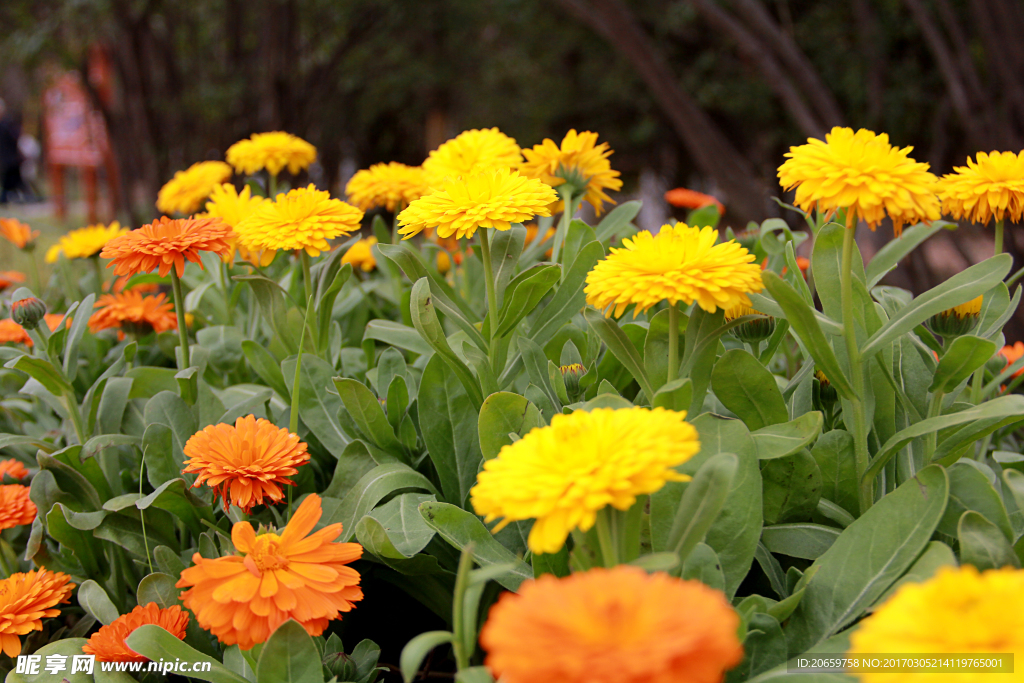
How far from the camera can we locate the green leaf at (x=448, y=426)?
0.98 m

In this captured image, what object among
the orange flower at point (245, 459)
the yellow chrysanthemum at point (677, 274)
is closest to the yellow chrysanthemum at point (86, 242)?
the orange flower at point (245, 459)

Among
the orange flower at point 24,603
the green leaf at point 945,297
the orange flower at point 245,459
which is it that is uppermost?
the green leaf at point 945,297

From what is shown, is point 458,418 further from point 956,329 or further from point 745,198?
point 745,198

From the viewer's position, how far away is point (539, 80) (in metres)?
7.47

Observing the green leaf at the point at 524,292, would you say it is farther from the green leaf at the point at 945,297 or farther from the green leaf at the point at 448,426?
the green leaf at the point at 945,297

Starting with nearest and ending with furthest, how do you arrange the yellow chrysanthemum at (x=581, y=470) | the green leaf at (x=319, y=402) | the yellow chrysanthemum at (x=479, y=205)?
the yellow chrysanthemum at (x=581, y=470) → the yellow chrysanthemum at (x=479, y=205) → the green leaf at (x=319, y=402)

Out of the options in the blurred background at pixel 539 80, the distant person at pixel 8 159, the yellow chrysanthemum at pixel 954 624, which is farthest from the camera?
the distant person at pixel 8 159

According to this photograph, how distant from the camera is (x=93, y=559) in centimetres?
106

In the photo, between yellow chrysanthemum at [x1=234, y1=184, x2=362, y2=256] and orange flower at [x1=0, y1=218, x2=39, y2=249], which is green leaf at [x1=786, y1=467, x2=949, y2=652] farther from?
orange flower at [x1=0, y1=218, x2=39, y2=249]

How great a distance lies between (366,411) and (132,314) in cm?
64

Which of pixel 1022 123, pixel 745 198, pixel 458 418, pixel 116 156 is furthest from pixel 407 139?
pixel 458 418

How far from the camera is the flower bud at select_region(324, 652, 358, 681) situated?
0.78 meters

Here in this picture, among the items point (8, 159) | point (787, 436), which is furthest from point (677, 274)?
point (8, 159)

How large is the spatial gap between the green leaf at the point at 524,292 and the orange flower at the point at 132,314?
28.0 inches
